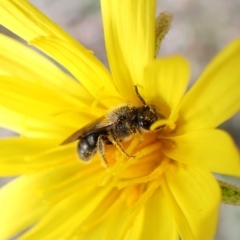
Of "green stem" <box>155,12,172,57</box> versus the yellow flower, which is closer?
the yellow flower

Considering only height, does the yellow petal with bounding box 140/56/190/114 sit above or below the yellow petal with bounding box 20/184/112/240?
above

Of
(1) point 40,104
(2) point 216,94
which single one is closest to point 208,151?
(2) point 216,94

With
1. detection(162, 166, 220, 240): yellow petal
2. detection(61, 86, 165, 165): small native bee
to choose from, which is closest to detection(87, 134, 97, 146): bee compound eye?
detection(61, 86, 165, 165): small native bee

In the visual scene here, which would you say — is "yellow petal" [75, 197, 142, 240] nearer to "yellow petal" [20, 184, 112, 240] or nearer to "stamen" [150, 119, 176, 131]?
"yellow petal" [20, 184, 112, 240]

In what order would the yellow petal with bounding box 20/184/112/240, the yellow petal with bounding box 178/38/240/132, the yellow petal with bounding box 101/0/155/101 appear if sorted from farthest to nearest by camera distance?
the yellow petal with bounding box 20/184/112/240
the yellow petal with bounding box 101/0/155/101
the yellow petal with bounding box 178/38/240/132

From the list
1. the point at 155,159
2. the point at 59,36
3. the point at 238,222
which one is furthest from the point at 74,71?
the point at 238,222

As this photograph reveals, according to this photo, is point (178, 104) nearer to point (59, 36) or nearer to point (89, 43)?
point (59, 36)

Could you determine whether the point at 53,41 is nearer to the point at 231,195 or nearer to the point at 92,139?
the point at 92,139
